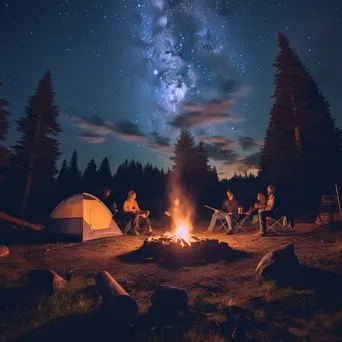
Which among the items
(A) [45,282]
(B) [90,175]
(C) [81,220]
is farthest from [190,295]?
(B) [90,175]

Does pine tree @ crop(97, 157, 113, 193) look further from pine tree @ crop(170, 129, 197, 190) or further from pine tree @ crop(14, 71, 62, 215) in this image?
pine tree @ crop(14, 71, 62, 215)

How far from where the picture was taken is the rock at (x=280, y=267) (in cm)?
444

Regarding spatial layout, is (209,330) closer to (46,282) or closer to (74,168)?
(46,282)

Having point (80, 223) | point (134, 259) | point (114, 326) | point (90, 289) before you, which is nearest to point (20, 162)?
point (80, 223)

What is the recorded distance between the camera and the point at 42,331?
9.68 feet

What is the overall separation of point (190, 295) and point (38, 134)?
69.7 feet

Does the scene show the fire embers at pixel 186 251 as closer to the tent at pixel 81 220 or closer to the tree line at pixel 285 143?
the tent at pixel 81 220

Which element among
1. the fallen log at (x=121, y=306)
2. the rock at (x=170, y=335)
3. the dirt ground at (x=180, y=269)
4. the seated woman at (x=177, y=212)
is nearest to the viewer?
the rock at (x=170, y=335)

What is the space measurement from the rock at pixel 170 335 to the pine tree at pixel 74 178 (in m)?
43.1

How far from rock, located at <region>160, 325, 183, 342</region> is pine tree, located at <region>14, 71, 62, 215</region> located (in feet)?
68.2

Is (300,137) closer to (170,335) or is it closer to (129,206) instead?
(129,206)

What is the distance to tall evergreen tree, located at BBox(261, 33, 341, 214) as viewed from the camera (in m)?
A: 16.3

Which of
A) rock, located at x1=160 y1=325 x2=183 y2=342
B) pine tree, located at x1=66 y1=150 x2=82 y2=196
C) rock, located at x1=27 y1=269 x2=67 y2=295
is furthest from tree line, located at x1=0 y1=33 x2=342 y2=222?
pine tree, located at x1=66 y1=150 x2=82 y2=196

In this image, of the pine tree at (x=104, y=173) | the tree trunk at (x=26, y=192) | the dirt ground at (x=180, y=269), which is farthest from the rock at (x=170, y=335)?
the pine tree at (x=104, y=173)
